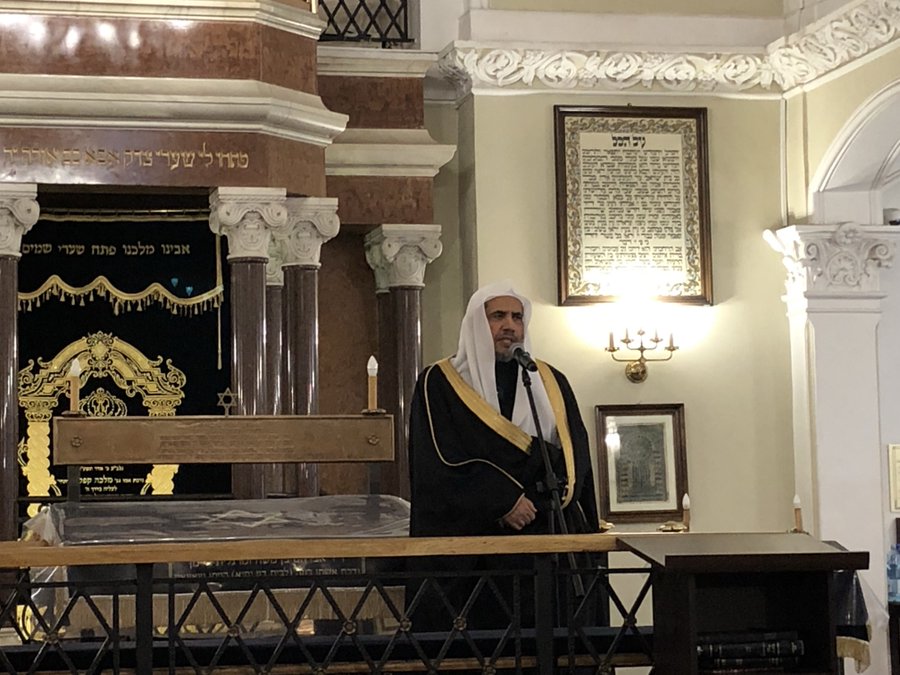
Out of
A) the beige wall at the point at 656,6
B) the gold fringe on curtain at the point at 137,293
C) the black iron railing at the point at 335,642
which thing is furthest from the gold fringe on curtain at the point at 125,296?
the black iron railing at the point at 335,642

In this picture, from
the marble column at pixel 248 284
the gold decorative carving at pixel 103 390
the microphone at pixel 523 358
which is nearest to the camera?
the microphone at pixel 523 358

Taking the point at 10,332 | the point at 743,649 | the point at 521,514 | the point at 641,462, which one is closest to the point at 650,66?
the point at 641,462

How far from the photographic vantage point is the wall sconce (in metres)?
9.98

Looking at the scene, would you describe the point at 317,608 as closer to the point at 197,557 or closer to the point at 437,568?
the point at 437,568

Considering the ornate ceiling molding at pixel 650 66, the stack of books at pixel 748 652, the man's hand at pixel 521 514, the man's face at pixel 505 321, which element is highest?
the ornate ceiling molding at pixel 650 66

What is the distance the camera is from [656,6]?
10.3m

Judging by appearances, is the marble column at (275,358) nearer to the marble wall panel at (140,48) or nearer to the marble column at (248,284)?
the marble column at (248,284)

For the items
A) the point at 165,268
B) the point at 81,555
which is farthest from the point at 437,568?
the point at 165,268

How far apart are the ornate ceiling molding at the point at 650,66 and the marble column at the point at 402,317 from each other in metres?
1.00

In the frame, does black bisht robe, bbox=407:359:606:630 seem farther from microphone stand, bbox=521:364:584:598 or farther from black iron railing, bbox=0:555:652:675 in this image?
black iron railing, bbox=0:555:652:675

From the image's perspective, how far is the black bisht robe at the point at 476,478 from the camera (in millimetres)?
5457

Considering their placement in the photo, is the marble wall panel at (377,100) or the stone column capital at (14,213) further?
the marble wall panel at (377,100)

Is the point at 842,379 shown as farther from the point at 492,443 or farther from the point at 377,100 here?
the point at 492,443

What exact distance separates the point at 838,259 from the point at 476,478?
512 cm
